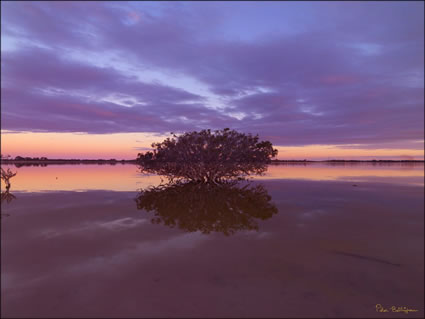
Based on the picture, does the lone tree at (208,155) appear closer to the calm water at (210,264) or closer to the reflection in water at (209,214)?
the reflection in water at (209,214)

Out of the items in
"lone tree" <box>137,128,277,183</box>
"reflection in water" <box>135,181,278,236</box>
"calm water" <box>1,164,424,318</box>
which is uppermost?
"lone tree" <box>137,128,277,183</box>

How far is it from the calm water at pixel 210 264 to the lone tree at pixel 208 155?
1921cm

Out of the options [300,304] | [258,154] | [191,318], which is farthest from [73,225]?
[258,154]

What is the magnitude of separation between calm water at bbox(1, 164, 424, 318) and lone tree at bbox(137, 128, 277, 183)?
1921 centimetres

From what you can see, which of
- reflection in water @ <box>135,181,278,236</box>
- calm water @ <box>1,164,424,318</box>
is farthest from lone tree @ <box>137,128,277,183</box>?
calm water @ <box>1,164,424,318</box>

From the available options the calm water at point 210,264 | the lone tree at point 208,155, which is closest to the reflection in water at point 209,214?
the calm water at point 210,264

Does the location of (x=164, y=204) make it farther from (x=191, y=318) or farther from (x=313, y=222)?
(x=191, y=318)

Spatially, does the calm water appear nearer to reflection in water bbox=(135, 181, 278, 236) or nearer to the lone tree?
reflection in water bbox=(135, 181, 278, 236)

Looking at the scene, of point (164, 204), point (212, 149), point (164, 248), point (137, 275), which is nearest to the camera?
point (137, 275)

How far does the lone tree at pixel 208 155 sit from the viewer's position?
35000 mm

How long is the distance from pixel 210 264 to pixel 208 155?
2647 cm

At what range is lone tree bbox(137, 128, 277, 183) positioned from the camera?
3500 centimetres

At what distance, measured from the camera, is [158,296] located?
629 cm

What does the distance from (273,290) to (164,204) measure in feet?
44.3
